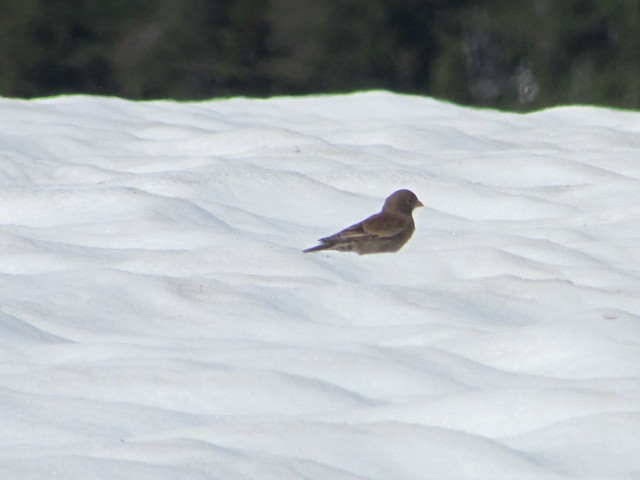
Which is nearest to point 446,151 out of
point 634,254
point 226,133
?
point 226,133

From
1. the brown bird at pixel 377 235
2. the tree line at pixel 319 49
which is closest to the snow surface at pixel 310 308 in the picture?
the brown bird at pixel 377 235

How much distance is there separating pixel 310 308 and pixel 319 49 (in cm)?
1818

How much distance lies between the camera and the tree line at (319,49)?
20.7 meters

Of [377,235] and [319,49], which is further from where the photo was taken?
[319,49]

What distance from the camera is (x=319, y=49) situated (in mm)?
21578

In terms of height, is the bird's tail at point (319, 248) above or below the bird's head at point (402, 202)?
below

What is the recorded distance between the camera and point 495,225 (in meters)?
5.13

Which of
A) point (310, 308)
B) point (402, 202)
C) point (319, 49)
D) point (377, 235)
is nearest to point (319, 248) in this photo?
point (377, 235)

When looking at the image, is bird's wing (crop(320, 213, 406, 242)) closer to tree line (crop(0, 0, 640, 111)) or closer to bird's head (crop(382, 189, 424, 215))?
bird's head (crop(382, 189, 424, 215))

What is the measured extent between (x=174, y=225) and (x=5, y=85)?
1821 centimetres

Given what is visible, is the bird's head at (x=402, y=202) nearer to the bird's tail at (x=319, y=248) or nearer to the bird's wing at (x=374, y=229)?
the bird's wing at (x=374, y=229)

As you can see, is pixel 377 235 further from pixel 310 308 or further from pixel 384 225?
pixel 310 308

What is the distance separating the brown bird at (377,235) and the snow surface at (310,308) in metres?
0.11

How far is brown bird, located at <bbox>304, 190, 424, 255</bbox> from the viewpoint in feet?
15.2
